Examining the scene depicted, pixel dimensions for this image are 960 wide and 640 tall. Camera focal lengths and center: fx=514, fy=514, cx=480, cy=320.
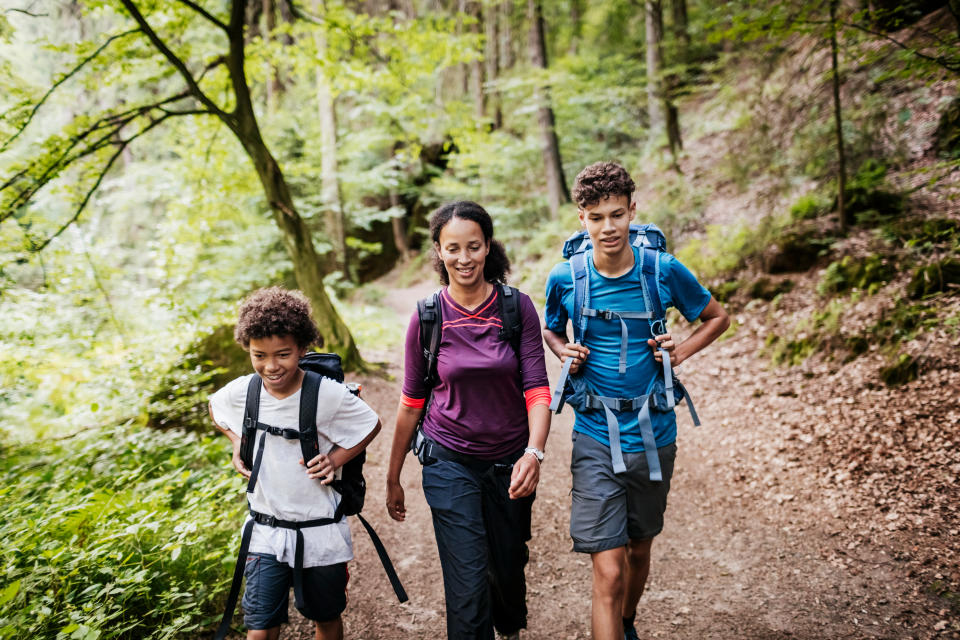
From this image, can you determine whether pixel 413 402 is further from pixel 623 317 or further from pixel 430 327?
pixel 623 317

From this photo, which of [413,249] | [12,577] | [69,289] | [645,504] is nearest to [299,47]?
[69,289]

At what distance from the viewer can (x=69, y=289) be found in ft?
23.6

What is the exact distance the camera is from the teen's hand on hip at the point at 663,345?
102 inches

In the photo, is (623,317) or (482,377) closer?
(482,377)

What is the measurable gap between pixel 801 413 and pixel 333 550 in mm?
5120

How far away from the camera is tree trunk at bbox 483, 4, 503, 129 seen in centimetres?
1906

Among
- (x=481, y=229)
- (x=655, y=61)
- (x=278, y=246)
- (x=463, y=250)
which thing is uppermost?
(x=655, y=61)

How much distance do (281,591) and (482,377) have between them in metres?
1.38

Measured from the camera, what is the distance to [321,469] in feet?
7.94

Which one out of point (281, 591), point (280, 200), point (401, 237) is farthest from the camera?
point (401, 237)

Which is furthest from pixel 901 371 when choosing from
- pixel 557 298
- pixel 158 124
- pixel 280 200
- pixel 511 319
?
pixel 158 124

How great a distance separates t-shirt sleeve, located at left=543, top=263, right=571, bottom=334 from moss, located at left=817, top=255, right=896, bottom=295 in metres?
5.03

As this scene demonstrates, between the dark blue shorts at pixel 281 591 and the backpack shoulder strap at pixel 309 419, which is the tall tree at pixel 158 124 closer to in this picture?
the backpack shoulder strap at pixel 309 419

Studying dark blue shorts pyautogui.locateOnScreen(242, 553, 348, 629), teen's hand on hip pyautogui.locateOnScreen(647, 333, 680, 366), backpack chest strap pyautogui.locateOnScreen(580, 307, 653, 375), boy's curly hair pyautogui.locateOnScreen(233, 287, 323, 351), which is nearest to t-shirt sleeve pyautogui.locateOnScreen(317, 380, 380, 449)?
boy's curly hair pyautogui.locateOnScreen(233, 287, 323, 351)
